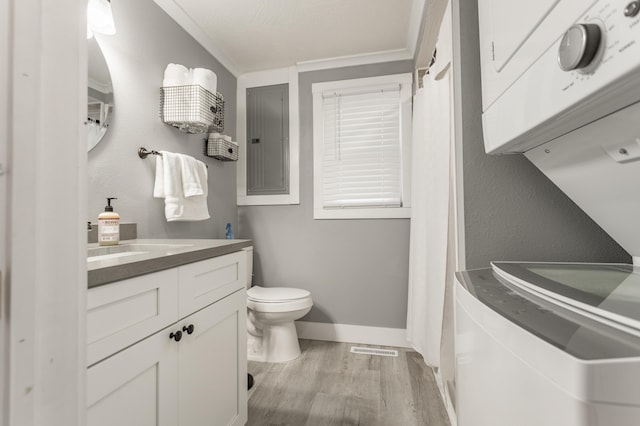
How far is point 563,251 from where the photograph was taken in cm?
86

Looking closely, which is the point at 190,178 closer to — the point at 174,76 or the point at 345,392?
the point at 174,76

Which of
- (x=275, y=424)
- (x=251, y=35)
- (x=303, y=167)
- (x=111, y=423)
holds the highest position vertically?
(x=251, y=35)

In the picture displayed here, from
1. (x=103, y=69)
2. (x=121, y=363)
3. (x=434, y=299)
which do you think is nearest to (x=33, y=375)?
(x=121, y=363)

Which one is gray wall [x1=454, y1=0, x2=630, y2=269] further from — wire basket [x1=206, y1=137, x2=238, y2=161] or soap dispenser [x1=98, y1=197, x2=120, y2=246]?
wire basket [x1=206, y1=137, x2=238, y2=161]

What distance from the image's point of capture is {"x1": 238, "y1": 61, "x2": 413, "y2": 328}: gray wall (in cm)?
228

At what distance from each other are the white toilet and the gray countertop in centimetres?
75

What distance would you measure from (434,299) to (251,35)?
2.12 m

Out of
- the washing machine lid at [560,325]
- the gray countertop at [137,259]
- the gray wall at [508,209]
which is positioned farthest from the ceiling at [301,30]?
the washing machine lid at [560,325]

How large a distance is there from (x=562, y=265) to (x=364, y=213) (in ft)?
5.29

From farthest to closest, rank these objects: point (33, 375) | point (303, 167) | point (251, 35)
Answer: point (303, 167) → point (251, 35) → point (33, 375)

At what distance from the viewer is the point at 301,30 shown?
2.01m

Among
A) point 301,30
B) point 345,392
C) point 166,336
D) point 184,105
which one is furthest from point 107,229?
point 301,30

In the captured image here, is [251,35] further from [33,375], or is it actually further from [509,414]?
[509,414]

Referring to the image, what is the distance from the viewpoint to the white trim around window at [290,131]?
2.45 meters
